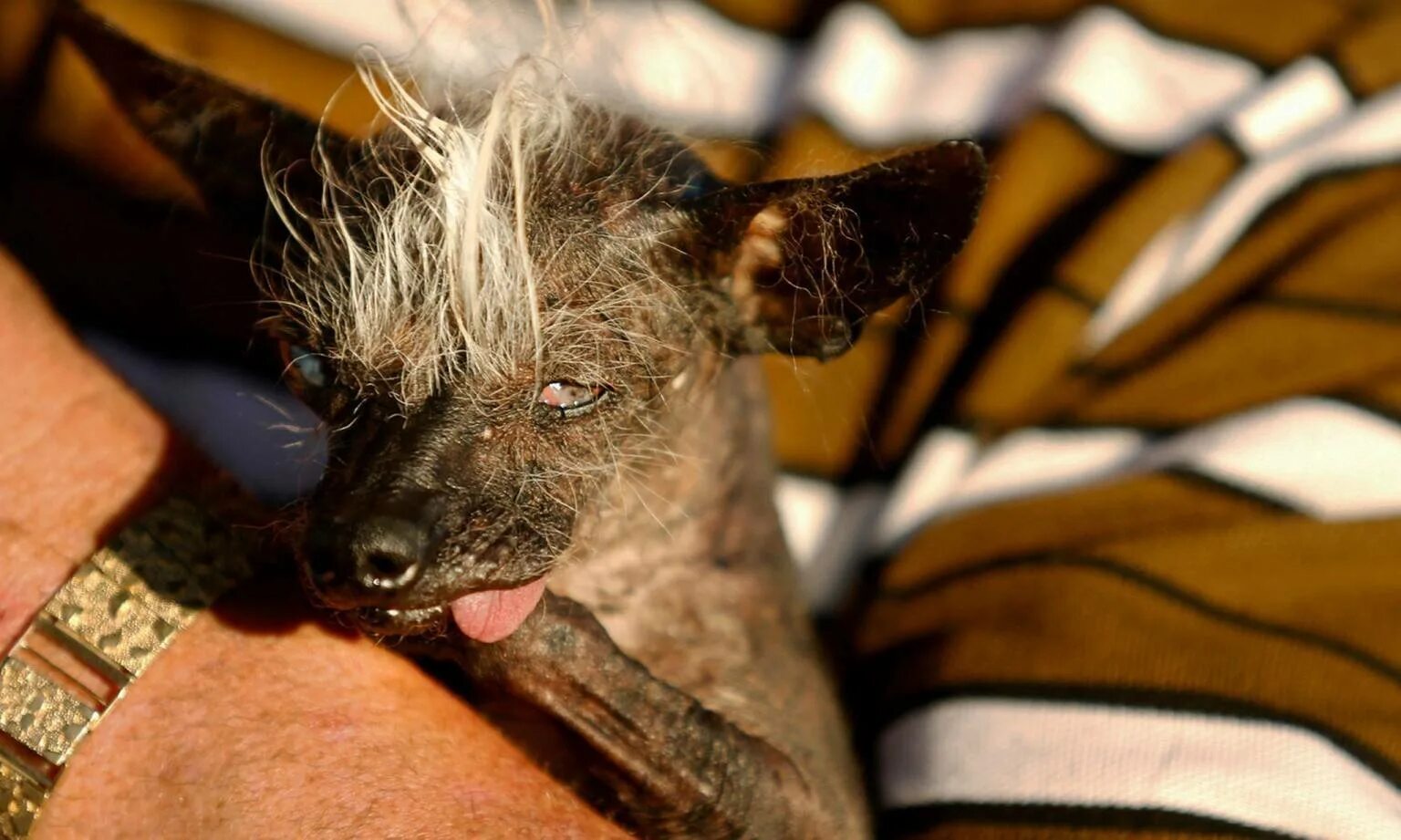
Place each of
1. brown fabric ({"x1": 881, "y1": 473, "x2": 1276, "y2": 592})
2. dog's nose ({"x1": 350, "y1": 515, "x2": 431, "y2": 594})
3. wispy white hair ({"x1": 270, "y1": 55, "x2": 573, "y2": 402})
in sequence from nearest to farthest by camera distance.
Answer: dog's nose ({"x1": 350, "y1": 515, "x2": 431, "y2": 594}), wispy white hair ({"x1": 270, "y1": 55, "x2": 573, "y2": 402}), brown fabric ({"x1": 881, "y1": 473, "x2": 1276, "y2": 592})

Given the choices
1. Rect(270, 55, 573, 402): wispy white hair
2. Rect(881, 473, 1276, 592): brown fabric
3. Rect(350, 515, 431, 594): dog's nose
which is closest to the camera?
Rect(350, 515, 431, 594): dog's nose

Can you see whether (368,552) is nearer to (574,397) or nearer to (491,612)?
(491,612)

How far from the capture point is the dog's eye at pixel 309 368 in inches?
40.1

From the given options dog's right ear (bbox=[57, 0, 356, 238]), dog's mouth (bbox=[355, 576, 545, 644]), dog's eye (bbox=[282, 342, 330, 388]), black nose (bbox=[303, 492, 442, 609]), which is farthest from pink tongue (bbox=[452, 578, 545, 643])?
dog's right ear (bbox=[57, 0, 356, 238])

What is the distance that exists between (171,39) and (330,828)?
0.94 meters

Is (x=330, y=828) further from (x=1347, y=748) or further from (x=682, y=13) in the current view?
(x=682, y=13)

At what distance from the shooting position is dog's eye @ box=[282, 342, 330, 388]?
1020 millimetres

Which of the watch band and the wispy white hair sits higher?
the wispy white hair

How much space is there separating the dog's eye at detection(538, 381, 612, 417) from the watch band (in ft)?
0.95

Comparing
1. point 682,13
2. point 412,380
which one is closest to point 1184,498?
point 412,380

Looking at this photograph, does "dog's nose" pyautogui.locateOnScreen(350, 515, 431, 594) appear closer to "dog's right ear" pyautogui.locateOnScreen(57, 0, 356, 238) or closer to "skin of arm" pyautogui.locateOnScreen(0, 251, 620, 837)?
"skin of arm" pyautogui.locateOnScreen(0, 251, 620, 837)

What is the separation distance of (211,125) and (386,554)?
0.49 m

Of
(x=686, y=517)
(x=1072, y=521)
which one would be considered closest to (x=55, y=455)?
Result: (x=686, y=517)

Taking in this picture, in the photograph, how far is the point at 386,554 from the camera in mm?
809
